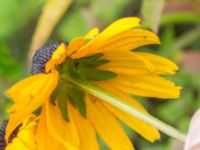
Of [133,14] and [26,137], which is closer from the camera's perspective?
[26,137]

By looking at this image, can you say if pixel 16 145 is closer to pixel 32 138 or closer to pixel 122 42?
pixel 32 138

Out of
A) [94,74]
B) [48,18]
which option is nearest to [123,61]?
[94,74]

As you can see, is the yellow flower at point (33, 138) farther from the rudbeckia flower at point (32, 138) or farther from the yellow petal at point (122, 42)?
the yellow petal at point (122, 42)

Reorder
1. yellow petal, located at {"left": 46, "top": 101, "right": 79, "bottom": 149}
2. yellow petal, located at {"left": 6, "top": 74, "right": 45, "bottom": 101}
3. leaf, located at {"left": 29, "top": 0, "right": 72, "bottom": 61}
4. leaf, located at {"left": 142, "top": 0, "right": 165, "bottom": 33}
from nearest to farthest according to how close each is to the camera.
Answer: yellow petal, located at {"left": 6, "top": 74, "right": 45, "bottom": 101}, yellow petal, located at {"left": 46, "top": 101, "right": 79, "bottom": 149}, leaf, located at {"left": 142, "top": 0, "right": 165, "bottom": 33}, leaf, located at {"left": 29, "top": 0, "right": 72, "bottom": 61}

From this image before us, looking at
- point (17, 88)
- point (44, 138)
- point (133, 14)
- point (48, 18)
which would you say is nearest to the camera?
point (17, 88)

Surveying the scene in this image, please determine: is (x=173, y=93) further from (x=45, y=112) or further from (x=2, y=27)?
(x=2, y=27)

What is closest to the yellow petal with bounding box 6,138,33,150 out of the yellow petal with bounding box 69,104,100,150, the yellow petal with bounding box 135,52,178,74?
the yellow petal with bounding box 69,104,100,150

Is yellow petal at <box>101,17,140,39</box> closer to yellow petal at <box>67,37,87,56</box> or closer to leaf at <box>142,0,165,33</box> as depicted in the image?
yellow petal at <box>67,37,87,56</box>
